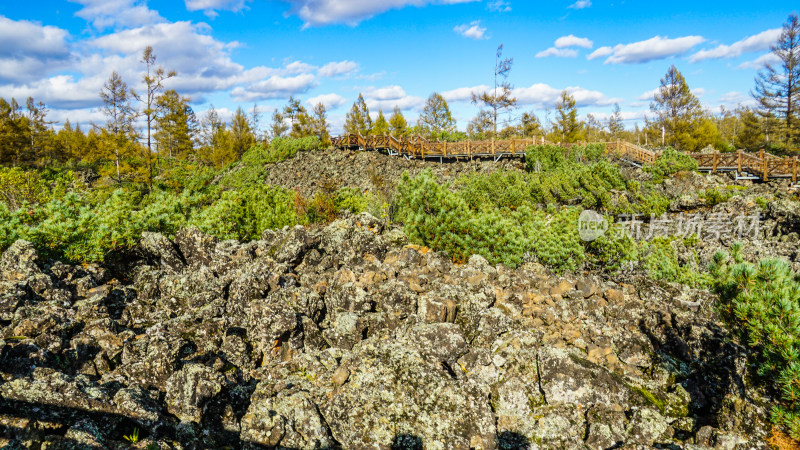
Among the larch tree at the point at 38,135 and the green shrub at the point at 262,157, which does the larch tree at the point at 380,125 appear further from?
the larch tree at the point at 38,135

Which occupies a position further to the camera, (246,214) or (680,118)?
(680,118)

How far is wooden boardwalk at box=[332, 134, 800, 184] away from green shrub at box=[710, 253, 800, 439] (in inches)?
822

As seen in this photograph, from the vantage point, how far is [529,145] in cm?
2569

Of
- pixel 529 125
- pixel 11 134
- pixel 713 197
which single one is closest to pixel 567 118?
pixel 529 125

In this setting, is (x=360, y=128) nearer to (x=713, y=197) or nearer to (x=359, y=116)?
(x=359, y=116)

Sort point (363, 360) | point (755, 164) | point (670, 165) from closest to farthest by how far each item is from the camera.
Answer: point (363, 360) < point (755, 164) < point (670, 165)

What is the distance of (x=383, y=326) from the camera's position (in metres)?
5.13

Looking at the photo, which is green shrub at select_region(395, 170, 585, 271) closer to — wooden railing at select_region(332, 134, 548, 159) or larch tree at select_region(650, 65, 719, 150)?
wooden railing at select_region(332, 134, 548, 159)

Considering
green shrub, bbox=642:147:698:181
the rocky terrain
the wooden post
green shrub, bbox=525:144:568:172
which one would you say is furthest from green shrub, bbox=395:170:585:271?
the wooden post

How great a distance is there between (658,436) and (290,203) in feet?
28.6

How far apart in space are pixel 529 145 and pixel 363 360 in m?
23.9

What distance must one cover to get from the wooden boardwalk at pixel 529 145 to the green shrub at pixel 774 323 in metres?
20.9

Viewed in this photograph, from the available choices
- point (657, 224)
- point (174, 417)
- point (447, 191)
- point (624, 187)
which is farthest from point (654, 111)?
point (174, 417)

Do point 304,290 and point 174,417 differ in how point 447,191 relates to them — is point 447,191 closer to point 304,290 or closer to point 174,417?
point 304,290
